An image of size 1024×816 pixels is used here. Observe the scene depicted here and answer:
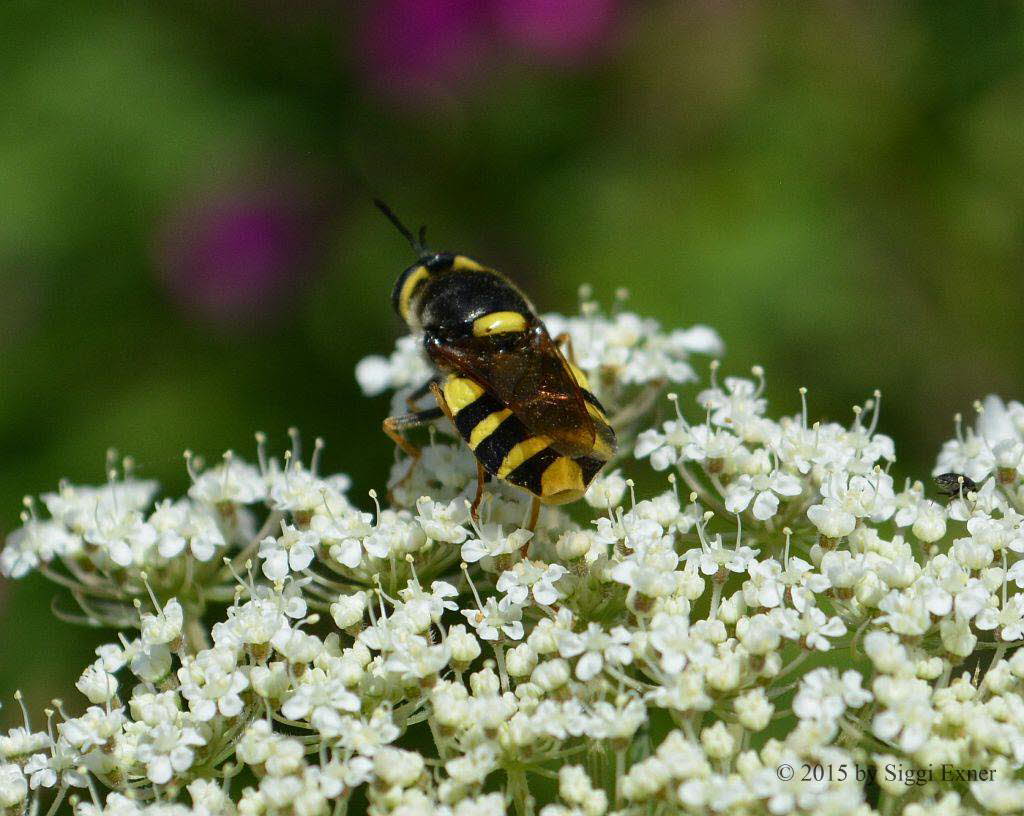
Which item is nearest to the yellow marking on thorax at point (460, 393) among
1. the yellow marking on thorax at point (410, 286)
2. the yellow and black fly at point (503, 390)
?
the yellow and black fly at point (503, 390)

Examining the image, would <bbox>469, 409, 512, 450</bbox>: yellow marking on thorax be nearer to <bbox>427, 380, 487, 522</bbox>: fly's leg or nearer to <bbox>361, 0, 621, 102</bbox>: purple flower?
<bbox>427, 380, 487, 522</bbox>: fly's leg

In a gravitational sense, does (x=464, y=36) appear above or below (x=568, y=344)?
above

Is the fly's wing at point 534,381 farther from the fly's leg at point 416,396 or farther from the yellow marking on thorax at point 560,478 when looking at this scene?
the fly's leg at point 416,396

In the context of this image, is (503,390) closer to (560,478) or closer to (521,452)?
(521,452)

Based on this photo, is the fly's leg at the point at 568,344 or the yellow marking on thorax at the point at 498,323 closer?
the yellow marking on thorax at the point at 498,323

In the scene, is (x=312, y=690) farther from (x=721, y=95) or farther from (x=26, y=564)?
(x=721, y=95)

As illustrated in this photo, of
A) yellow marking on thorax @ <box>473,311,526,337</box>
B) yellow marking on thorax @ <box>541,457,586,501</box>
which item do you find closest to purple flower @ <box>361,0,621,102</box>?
yellow marking on thorax @ <box>473,311,526,337</box>

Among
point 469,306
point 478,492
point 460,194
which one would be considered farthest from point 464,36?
point 478,492
